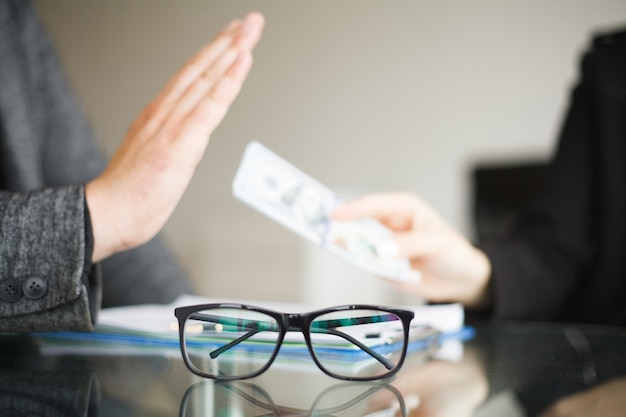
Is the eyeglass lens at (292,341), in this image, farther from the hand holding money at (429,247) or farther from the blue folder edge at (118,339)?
the hand holding money at (429,247)

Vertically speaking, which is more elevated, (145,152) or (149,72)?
(149,72)

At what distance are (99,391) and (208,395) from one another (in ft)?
0.25

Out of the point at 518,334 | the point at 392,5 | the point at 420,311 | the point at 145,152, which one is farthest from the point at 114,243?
the point at 392,5

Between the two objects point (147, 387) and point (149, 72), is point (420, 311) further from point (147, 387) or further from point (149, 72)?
point (149, 72)

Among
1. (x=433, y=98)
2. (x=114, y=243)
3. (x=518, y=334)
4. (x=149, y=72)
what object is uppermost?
(x=149, y=72)

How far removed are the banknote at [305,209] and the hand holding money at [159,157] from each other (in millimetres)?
96

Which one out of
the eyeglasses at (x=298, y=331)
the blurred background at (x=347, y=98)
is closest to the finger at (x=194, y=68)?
the eyeglasses at (x=298, y=331)

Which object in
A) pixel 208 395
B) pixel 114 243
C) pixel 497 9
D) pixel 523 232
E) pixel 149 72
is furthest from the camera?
pixel 149 72

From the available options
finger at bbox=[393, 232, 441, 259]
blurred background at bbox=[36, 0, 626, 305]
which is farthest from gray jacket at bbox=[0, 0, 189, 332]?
blurred background at bbox=[36, 0, 626, 305]

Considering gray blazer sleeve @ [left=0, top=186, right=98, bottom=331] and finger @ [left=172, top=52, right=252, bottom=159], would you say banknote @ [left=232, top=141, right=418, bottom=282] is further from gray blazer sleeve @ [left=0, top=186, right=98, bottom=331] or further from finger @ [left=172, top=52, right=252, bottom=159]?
gray blazer sleeve @ [left=0, top=186, right=98, bottom=331]

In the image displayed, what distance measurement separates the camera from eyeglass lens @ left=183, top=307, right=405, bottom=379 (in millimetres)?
405

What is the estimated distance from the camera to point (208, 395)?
0.36m

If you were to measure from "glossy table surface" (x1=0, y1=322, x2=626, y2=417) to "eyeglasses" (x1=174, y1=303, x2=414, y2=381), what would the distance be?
0.01 meters

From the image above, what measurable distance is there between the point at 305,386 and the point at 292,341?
0.09m
